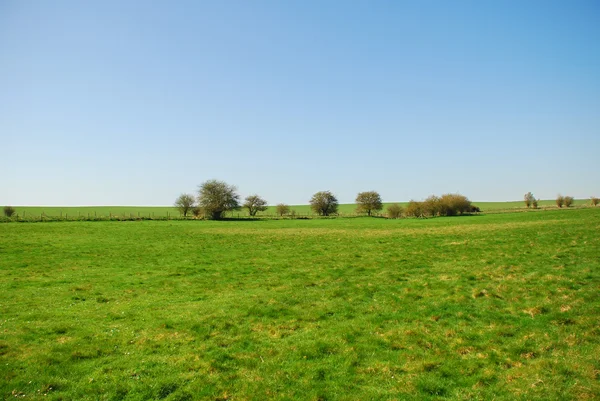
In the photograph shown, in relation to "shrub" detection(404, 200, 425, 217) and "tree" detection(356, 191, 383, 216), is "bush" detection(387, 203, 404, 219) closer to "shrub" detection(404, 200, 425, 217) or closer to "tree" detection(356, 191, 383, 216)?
"shrub" detection(404, 200, 425, 217)

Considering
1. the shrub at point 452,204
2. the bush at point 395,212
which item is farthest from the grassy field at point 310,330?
the bush at point 395,212

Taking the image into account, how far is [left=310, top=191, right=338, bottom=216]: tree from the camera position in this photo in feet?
384

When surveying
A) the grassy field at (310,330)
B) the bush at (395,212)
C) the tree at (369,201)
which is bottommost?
the grassy field at (310,330)

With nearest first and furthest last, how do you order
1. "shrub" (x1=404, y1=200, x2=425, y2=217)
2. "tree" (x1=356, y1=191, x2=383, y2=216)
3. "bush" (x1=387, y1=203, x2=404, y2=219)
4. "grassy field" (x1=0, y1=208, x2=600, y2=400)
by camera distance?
"grassy field" (x1=0, y1=208, x2=600, y2=400), "shrub" (x1=404, y1=200, x2=425, y2=217), "bush" (x1=387, y1=203, x2=404, y2=219), "tree" (x1=356, y1=191, x2=383, y2=216)

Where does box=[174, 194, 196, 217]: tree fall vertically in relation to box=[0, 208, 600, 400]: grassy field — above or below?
above

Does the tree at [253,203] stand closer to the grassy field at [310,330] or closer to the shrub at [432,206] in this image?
the shrub at [432,206]

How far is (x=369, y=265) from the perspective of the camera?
82.8ft

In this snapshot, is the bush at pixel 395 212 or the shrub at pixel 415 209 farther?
the bush at pixel 395 212

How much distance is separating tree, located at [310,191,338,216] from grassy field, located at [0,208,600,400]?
301 feet

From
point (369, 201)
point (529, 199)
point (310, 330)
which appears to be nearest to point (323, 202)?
point (369, 201)

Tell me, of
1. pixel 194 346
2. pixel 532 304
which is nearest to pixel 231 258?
pixel 194 346

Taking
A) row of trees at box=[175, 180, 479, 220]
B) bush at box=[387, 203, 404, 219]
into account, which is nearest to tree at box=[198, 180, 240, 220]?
row of trees at box=[175, 180, 479, 220]

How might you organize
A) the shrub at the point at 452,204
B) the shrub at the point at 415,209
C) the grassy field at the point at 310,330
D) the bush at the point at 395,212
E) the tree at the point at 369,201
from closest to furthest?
the grassy field at the point at 310,330
the shrub at the point at 452,204
the shrub at the point at 415,209
the bush at the point at 395,212
the tree at the point at 369,201

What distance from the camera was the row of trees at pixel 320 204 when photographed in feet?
303
